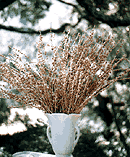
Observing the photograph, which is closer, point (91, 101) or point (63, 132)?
point (63, 132)

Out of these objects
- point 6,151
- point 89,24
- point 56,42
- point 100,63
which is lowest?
point 6,151

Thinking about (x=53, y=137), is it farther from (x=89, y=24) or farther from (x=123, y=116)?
(x=89, y=24)

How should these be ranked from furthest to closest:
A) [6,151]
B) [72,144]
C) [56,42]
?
[56,42]
[6,151]
[72,144]

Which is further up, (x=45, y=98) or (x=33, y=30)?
(x=33, y=30)

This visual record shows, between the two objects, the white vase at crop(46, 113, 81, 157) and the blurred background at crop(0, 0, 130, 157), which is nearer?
the white vase at crop(46, 113, 81, 157)

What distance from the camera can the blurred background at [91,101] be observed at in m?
0.96

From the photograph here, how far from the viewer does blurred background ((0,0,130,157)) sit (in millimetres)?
964

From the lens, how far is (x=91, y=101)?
39.4 inches

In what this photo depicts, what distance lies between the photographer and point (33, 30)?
1.08 metres

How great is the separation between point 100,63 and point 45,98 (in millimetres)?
320

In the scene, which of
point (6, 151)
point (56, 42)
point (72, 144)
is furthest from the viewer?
point (56, 42)

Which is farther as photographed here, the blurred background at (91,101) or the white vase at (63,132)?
the blurred background at (91,101)

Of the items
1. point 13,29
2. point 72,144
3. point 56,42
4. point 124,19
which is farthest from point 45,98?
point 124,19

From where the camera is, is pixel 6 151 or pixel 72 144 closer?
pixel 72 144
